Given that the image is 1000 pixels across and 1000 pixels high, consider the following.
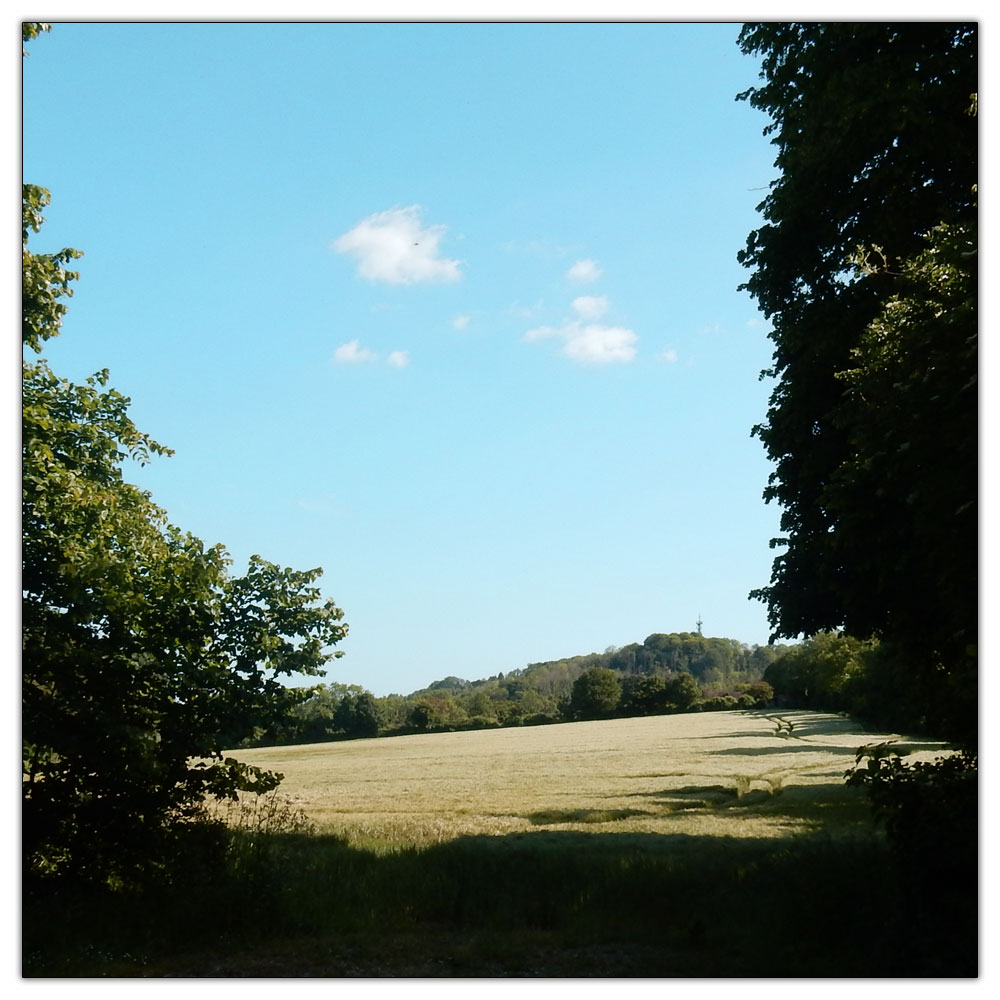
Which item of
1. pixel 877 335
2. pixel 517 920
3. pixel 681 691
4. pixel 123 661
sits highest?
pixel 877 335

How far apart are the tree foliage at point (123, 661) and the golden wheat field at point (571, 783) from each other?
12.2ft

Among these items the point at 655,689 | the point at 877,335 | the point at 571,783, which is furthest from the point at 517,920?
the point at 655,689

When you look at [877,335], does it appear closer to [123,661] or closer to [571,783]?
[123,661]

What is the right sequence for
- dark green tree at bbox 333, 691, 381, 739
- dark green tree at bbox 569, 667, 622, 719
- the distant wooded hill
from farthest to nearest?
dark green tree at bbox 569, 667, 622, 719 → the distant wooded hill → dark green tree at bbox 333, 691, 381, 739

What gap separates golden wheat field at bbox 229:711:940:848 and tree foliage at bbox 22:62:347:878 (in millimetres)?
3707

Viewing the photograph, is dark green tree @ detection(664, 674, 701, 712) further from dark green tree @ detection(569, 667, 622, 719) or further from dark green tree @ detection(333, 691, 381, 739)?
dark green tree @ detection(333, 691, 381, 739)

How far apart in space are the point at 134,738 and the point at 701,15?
10.5m

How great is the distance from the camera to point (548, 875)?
11133mm

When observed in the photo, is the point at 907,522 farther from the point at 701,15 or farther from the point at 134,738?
the point at 134,738

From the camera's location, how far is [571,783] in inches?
1070

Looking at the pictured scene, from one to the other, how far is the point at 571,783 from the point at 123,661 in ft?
61.8

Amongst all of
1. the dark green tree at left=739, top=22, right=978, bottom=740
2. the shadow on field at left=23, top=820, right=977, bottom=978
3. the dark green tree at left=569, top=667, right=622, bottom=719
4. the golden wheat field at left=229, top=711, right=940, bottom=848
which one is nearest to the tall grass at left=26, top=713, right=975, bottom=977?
the shadow on field at left=23, top=820, right=977, bottom=978

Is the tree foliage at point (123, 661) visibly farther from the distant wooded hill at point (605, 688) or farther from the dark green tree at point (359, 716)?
the distant wooded hill at point (605, 688)

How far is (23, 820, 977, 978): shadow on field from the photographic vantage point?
7910 mm
